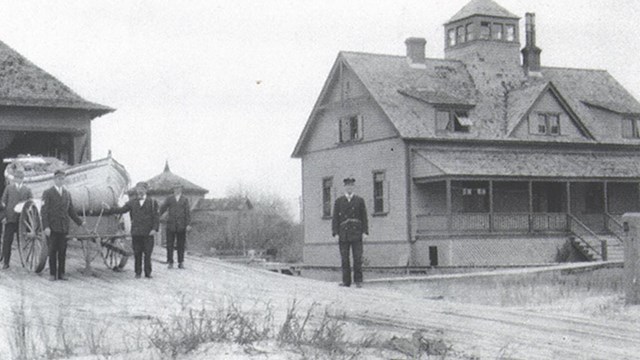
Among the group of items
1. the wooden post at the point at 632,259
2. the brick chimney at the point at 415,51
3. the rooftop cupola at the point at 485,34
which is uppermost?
the rooftop cupola at the point at 485,34

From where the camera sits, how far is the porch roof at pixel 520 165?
3866 centimetres

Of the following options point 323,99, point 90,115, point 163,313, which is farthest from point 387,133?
point 163,313

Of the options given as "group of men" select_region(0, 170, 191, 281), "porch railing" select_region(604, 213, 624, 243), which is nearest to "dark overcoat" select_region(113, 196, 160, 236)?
"group of men" select_region(0, 170, 191, 281)

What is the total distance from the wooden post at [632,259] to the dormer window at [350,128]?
28263mm

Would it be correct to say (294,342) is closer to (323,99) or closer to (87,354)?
(87,354)

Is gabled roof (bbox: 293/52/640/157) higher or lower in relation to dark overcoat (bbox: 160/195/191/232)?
higher

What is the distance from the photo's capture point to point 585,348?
33.2 ft

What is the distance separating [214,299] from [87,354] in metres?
5.62

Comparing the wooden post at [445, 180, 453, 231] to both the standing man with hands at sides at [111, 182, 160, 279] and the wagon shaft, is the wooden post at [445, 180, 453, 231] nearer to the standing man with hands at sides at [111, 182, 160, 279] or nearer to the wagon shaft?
the wagon shaft

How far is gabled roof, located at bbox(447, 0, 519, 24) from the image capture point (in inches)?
1815

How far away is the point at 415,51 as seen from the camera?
43.7m

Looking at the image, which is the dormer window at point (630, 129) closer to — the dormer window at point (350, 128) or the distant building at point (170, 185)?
the dormer window at point (350, 128)

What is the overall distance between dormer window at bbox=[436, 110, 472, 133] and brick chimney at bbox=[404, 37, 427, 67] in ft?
11.4

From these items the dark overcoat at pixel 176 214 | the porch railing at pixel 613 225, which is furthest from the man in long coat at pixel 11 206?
the porch railing at pixel 613 225
